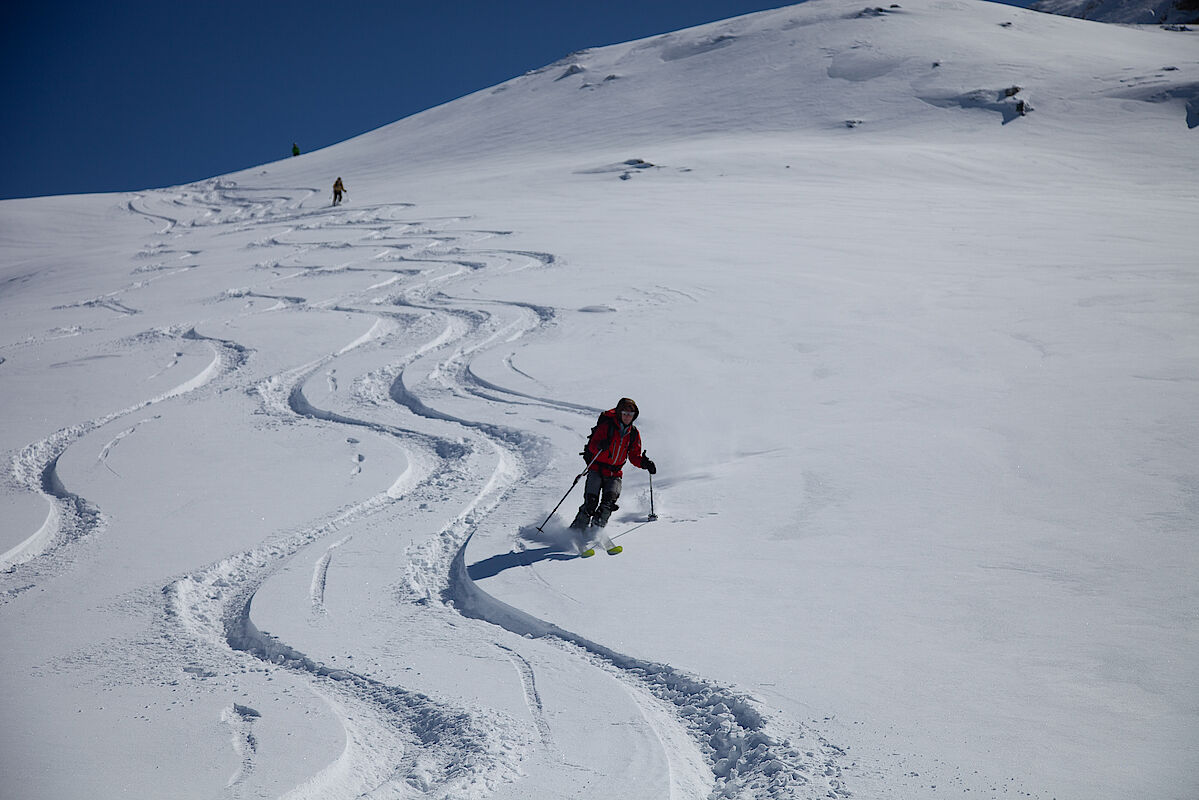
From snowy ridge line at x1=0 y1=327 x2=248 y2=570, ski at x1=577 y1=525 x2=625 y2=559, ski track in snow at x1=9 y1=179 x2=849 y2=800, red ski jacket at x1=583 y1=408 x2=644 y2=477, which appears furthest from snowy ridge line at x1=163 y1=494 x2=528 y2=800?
red ski jacket at x1=583 y1=408 x2=644 y2=477

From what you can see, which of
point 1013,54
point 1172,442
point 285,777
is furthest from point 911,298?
point 1013,54

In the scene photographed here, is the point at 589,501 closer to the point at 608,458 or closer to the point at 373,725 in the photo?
the point at 608,458

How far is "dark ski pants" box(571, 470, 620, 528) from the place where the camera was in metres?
6.33

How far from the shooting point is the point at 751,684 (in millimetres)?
4355

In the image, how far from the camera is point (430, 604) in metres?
5.46

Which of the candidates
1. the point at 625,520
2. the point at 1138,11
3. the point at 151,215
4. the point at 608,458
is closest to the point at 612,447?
the point at 608,458

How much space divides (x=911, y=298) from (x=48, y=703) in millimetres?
11621

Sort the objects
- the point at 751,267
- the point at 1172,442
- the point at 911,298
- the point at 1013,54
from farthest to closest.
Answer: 1. the point at 1013,54
2. the point at 751,267
3. the point at 911,298
4. the point at 1172,442

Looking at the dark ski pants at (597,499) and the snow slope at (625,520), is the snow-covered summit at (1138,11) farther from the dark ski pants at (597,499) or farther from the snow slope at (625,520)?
the dark ski pants at (597,499)

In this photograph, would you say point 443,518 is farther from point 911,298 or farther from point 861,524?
point 911,298

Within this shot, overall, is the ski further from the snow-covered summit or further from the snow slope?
the snow-covered summit

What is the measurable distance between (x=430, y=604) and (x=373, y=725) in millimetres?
1292

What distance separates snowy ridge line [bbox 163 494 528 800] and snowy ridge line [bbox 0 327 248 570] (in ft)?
5.27

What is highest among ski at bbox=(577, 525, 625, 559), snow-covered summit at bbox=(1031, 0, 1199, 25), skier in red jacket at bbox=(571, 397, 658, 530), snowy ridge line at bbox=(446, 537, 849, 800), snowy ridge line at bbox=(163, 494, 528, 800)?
snow-covered summit at bbox=(1031, 0, 1199, 25)
